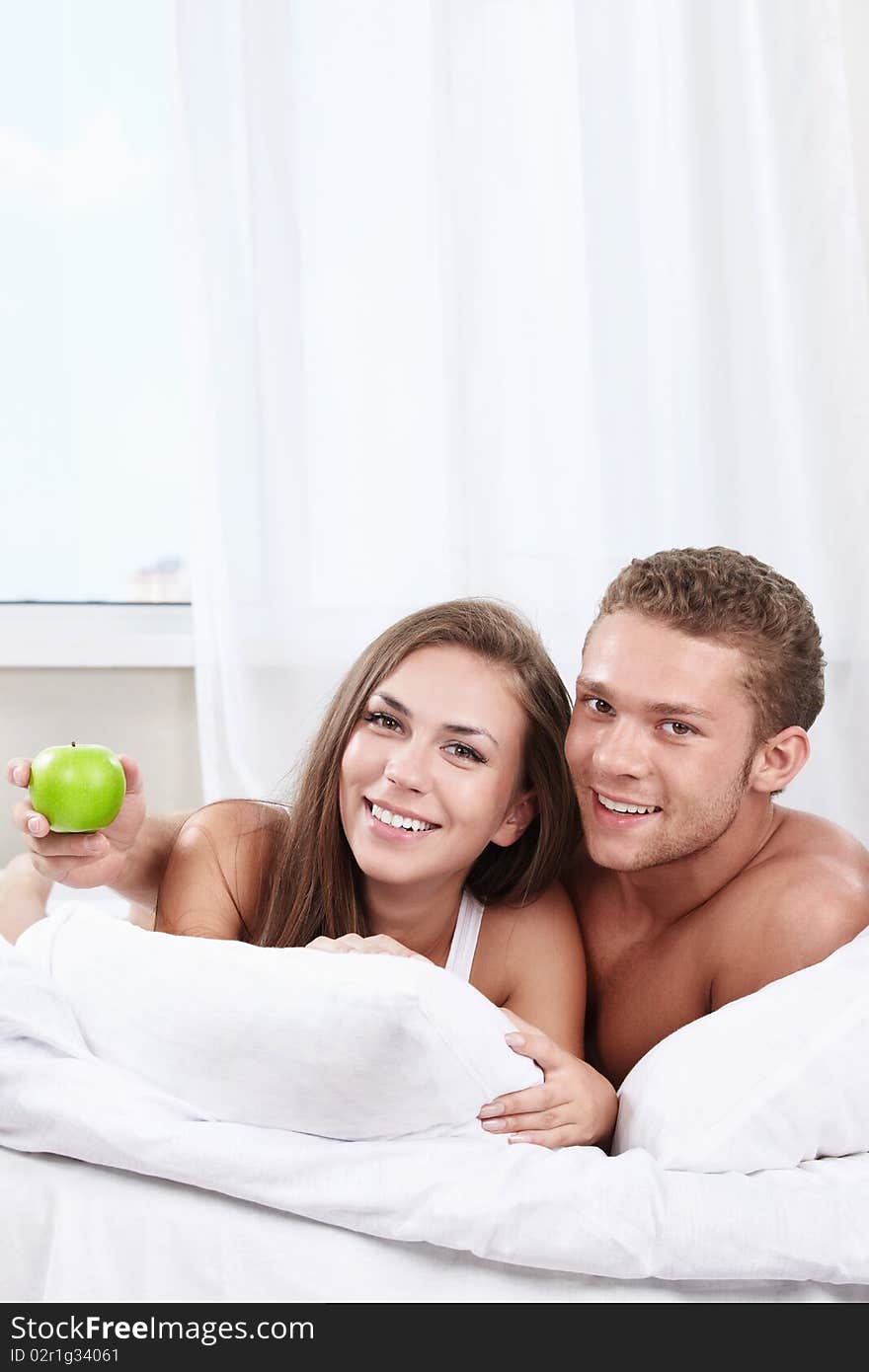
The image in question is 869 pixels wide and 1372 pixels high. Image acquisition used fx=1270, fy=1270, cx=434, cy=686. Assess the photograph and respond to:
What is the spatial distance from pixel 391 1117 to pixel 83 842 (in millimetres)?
743

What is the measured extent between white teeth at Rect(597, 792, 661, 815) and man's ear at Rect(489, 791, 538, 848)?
0.16 meters

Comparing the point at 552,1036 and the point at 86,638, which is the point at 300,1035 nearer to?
the point at 552,1036

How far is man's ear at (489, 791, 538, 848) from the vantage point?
145 cm

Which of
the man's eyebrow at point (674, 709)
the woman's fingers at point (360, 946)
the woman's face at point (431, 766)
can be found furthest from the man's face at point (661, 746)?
the woman's fingers at point (360, 946)

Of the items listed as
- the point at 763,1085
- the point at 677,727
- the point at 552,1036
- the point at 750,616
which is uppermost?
the point at 750,616

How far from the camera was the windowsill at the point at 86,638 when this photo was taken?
2.49m

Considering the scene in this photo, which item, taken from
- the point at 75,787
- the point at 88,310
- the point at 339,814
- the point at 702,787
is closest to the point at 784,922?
the point at 702,787

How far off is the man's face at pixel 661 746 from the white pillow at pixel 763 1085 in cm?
27

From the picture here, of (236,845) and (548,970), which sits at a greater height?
(236,845)

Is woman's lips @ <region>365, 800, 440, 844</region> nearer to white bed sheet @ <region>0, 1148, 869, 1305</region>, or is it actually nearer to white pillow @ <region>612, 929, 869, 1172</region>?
white pillow @ <region>612, 929, 869, 1172</region>

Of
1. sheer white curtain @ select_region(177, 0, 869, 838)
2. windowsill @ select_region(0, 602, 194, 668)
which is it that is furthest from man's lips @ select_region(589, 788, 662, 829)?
windowsill @ select_region(0, 602, 194, 668)

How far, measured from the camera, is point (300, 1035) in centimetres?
83

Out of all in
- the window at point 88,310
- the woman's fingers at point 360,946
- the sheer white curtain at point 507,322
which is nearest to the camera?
the woman's fingers at point 360,946

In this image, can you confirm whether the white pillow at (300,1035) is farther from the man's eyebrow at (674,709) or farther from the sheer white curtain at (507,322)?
the sheer white curtain at (507,322)
